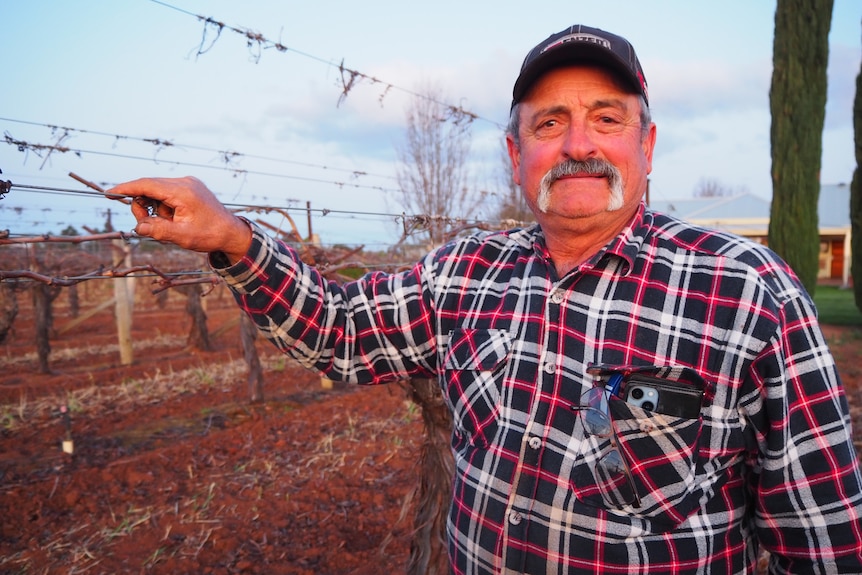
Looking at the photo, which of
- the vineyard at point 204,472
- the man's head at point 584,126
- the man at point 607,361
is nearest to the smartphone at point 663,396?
the man at point 607,361

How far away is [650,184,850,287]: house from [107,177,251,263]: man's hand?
81.1 ft

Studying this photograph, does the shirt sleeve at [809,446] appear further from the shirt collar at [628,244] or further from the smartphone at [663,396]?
the shirt collar at [628,244]

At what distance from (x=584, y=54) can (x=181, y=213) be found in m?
1.08

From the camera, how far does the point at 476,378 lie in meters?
1.62

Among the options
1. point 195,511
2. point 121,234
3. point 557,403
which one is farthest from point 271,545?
point 557,403

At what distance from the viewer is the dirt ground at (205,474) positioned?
3753 mm

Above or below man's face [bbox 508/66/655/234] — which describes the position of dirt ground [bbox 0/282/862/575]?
below

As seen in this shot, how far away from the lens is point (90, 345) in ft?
42.2

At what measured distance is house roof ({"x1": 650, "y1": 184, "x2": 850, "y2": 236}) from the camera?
24.3 meters

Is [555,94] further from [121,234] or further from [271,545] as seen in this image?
[271,545]

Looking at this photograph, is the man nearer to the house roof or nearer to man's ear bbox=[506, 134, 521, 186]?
man's ear bbox=[506, 134, 521, 186]

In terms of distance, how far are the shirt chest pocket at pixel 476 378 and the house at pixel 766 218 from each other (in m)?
24.3

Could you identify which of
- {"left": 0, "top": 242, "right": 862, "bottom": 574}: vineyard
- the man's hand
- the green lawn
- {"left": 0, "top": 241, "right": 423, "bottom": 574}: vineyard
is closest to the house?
the green lawn

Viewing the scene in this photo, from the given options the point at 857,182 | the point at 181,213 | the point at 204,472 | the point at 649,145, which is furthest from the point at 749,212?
the point at 181,213
